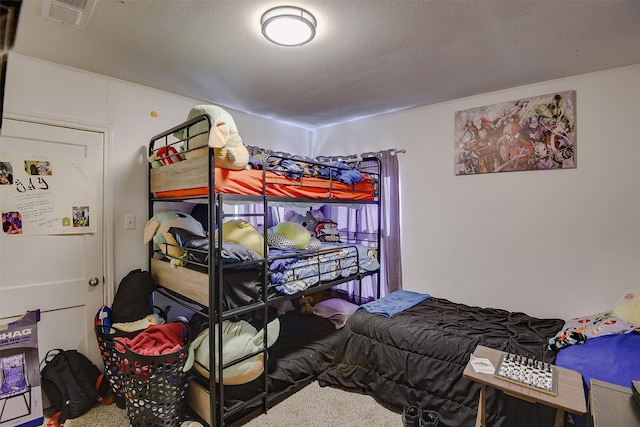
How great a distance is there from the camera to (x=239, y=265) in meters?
1.95

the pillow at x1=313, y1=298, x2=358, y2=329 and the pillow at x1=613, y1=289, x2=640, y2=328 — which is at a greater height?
the pillow at x1=613, y1=289, x2=640, y2=328

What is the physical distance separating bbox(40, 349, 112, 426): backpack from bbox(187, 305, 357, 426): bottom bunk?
0.66 m

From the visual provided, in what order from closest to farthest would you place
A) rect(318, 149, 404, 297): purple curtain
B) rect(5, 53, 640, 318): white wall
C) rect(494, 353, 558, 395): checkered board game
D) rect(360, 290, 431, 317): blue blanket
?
1. rect(494, 353, 558, 395): checkered board game
2. rect(5, 53, 640, 318): white wall
3. rect(360, 290, 431, 317): blue blanket
4. rect(318, 149, 404, 297): purple curtain

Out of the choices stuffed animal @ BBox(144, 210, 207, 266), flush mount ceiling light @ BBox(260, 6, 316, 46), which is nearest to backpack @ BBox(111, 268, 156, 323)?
stuffed animal @ BBox(144, 210, 207, 266)

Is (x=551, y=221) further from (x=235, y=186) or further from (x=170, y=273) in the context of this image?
(x=170, y=273)

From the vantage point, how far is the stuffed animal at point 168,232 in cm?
221

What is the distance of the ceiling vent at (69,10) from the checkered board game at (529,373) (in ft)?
8.79

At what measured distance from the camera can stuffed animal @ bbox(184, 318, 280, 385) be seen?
1980 mm

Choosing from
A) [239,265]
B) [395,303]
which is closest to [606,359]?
[395,303]

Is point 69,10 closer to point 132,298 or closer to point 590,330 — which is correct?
point 132,298

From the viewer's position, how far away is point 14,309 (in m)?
2.06

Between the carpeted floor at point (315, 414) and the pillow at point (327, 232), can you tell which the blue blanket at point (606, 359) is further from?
the pillow at point (327, 232)

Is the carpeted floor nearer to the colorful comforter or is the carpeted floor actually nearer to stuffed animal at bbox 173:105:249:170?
the colorful comforter

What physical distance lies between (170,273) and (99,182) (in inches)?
34.6
